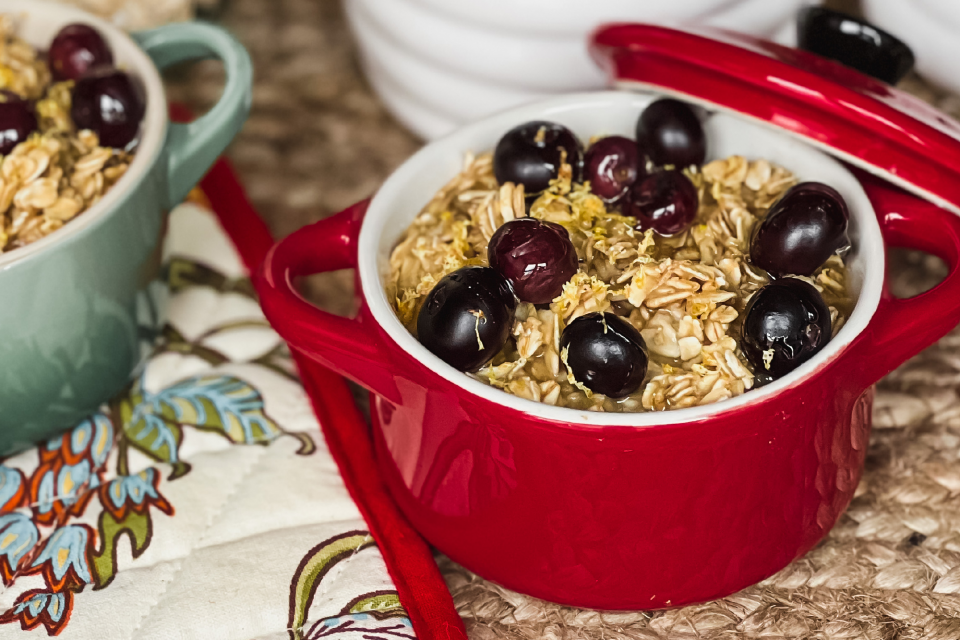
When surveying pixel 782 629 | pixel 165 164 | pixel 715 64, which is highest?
pixel 715 64

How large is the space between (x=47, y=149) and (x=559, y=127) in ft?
1.03

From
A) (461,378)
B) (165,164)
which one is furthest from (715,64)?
(165,164)

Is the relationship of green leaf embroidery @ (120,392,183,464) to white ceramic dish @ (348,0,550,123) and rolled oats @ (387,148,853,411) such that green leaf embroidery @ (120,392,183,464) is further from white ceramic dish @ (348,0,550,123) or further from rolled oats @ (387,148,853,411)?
white ceramic dish @ (348,0,550,123)

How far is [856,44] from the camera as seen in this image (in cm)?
62

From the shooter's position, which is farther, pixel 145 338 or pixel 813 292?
pixel 145 338

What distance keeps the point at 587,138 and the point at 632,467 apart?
10.6 inches

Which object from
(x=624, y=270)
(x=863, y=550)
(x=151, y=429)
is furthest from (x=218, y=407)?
(x=863, y=550)

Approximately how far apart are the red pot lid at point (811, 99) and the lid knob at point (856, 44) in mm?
43

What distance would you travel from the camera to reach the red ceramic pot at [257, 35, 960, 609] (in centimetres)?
46

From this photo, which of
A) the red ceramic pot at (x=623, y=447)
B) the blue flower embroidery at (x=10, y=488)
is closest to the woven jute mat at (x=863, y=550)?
the red ceramic pot at (x=623, y=447)

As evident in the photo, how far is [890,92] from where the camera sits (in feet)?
1.86

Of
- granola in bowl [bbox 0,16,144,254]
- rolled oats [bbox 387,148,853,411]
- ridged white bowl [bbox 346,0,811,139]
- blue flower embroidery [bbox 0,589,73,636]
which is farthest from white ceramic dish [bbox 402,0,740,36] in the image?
blue flower embroidery [bbox 0,589,73,636]

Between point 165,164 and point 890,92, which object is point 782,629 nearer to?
point 890,92

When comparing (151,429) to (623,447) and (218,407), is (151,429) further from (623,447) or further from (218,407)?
(623,447)
